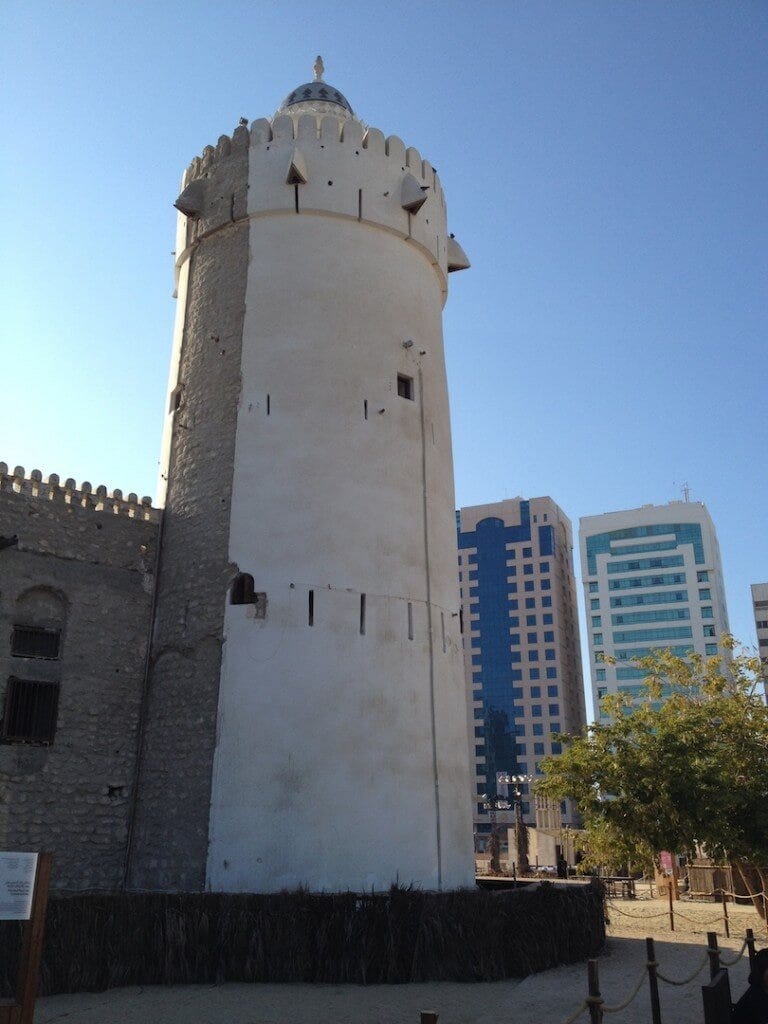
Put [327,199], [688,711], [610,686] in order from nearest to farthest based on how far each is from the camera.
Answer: [327,199] → [688,711] → [610,686]

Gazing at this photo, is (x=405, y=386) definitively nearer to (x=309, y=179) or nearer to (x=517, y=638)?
(x=309, y=179)

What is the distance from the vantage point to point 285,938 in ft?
35.1

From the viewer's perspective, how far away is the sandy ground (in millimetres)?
8914

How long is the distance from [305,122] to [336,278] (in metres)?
3.04

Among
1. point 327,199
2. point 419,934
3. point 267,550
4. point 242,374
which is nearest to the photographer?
point 419,934

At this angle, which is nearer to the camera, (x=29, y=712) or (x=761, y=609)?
(x=29, y=712)

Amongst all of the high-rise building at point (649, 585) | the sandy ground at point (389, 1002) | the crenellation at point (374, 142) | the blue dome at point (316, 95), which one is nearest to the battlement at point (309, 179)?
the crenellation at point (374, 142)

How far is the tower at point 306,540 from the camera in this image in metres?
12.7

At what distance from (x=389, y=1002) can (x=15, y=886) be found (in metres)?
4.90

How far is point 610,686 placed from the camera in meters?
75.6

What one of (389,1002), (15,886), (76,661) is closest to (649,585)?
(76,661)

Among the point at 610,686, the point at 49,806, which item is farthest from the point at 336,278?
the point at 610,686

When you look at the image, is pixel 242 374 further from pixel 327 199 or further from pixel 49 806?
pixel 49 806

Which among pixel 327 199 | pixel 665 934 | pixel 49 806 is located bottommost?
pixel 665 934
